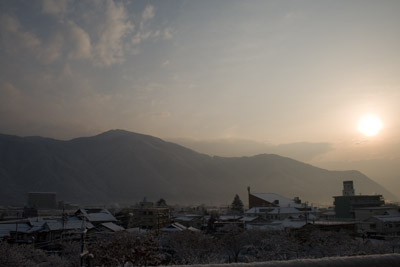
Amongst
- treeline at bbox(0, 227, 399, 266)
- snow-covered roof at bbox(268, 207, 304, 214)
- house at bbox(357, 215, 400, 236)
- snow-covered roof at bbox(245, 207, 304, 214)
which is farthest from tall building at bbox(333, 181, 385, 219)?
treeline at bbox(0, 227, 399, 266)

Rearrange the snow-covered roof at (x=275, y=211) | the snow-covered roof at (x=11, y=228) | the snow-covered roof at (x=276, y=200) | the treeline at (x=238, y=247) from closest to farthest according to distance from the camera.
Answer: the treeline at (x=238, y=247)
the snow-covered roof at (x=11, y=228)
the snow-covered roof at (x=275, y=211)
the snow-covered roof at (x=276, y=200)

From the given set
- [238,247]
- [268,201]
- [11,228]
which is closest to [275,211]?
[268,201]

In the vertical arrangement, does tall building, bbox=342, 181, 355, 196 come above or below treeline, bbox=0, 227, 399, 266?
above

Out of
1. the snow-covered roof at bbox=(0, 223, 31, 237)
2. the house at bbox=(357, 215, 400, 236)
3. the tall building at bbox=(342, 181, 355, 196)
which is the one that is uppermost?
the tall building at bbox=(342, 181, 355, 196)

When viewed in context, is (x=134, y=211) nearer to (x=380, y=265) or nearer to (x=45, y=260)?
(x=45, y=260)

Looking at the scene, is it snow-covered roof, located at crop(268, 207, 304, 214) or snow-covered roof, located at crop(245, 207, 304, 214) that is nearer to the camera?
snow-covered roof, located at crop(268, 207, 304, 214)

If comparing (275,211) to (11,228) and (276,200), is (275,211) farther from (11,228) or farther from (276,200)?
(11,228)

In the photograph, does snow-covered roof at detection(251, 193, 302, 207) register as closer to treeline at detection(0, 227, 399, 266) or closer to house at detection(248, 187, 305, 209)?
house at detection(248, 187, 305, 209)

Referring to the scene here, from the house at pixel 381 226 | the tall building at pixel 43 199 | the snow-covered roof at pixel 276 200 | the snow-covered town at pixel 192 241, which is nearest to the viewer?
the snow-covered town at pixel 192 241

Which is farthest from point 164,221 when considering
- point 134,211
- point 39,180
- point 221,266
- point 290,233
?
point 39,180

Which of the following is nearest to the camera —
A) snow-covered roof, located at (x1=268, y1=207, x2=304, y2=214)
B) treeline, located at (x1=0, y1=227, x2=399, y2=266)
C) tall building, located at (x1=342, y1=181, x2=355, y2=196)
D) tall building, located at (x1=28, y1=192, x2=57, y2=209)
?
treeline, located at (x1=0, y1=227, x2=399, y2=266)

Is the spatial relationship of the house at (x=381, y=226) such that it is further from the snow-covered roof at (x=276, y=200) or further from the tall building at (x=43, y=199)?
the tall building at (x=43, y=199)

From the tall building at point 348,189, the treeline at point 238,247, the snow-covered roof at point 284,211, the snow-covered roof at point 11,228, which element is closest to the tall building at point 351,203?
the tall building at point 348,189

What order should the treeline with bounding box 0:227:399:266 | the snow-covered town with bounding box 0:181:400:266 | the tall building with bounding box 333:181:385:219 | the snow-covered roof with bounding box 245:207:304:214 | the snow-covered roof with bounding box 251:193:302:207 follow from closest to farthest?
the snow-covered town with bounding box 0:181:400:266 → the treeline with bounding box 0:227:399:266 → the snow-covered roof with bounding box 245:207:304:214 → the tall building with bounding box 333:181:385:219 → the snow-covered roof with bounding box 251:193:302:207
